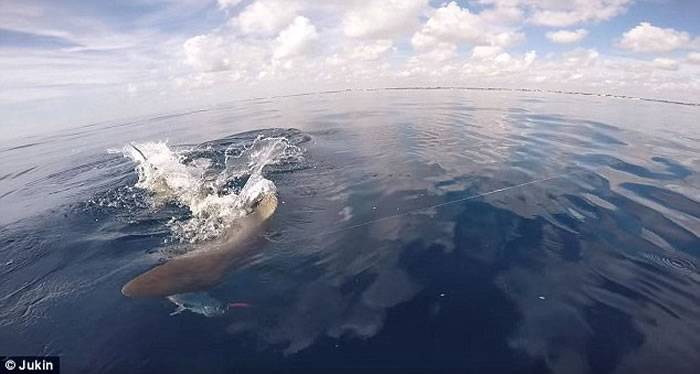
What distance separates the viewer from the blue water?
24.1 feet

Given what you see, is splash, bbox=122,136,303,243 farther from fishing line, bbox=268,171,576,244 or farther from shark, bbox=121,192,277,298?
fishing line, bbox=268,171,576,244

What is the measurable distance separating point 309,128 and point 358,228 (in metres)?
24.1

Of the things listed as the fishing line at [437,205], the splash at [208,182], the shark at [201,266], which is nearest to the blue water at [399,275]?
the fishing line at [437,205]

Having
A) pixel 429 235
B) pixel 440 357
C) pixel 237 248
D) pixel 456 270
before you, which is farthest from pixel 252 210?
pixel 440 357

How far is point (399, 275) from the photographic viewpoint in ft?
31.8

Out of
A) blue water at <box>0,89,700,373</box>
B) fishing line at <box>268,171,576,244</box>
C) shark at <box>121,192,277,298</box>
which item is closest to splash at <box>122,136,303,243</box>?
blue water at <box>0,89,700,373</box>

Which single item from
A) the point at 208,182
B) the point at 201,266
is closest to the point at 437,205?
the point at 201,266

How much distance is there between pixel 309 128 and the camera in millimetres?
35125

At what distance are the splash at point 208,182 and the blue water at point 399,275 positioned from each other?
0.57 metres

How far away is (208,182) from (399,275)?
38.5 feet

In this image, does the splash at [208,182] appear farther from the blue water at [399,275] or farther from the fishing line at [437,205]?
the fishing line at [437,205]

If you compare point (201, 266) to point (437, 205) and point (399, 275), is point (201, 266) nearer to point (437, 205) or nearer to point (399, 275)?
point (399, 275)

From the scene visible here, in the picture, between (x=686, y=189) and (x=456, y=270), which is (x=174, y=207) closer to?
(x=456, y=270)

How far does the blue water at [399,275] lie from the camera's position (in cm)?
735
